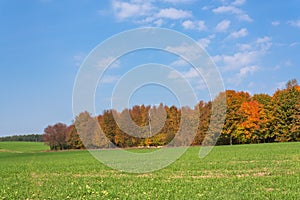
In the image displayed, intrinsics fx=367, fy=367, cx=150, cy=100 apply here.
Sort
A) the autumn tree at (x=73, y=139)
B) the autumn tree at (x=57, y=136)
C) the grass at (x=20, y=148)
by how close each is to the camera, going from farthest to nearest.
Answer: the autumn tree at (x=57, y=136) < the grass at (x=20, y=148) < the autumn tree at (x=73, y=139)

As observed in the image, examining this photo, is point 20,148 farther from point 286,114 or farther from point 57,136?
point 286,114

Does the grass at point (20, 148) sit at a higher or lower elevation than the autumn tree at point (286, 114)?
lower

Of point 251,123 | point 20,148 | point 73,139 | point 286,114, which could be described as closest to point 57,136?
point 73,139

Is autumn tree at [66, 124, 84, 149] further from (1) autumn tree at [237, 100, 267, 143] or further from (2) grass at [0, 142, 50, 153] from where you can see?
(1) autumn tree at [237, 100, 267, 143]

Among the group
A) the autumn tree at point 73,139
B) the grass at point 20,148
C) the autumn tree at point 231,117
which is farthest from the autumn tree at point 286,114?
the grass at point 20,148

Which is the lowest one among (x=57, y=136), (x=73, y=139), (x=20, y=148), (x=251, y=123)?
(x=20, y=148)

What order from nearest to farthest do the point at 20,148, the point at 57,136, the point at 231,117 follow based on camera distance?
the point at 231,117 < the point at 57,136 < the point at 20,148

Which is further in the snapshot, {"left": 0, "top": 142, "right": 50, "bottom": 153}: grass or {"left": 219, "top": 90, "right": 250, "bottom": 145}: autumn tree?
{"left": 0, "top": 142, "right": 50, "bottom": 153}: grass

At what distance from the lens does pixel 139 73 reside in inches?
738

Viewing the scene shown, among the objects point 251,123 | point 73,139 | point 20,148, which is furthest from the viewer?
point 20,148

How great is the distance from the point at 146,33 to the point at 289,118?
7075 centimetres

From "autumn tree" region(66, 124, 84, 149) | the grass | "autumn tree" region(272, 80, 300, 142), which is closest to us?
"autumn tree" region(272, 80, 300, 142)

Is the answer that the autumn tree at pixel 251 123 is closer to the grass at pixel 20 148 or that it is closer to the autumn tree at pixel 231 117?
the autumn tree at pixel 231 117

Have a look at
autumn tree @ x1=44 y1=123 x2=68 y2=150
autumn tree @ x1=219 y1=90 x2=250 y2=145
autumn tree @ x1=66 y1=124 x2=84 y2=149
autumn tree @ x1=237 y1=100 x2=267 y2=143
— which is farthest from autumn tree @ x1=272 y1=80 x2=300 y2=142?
autumn tree @ x1=44 y1=123 x2=68 y2=150
